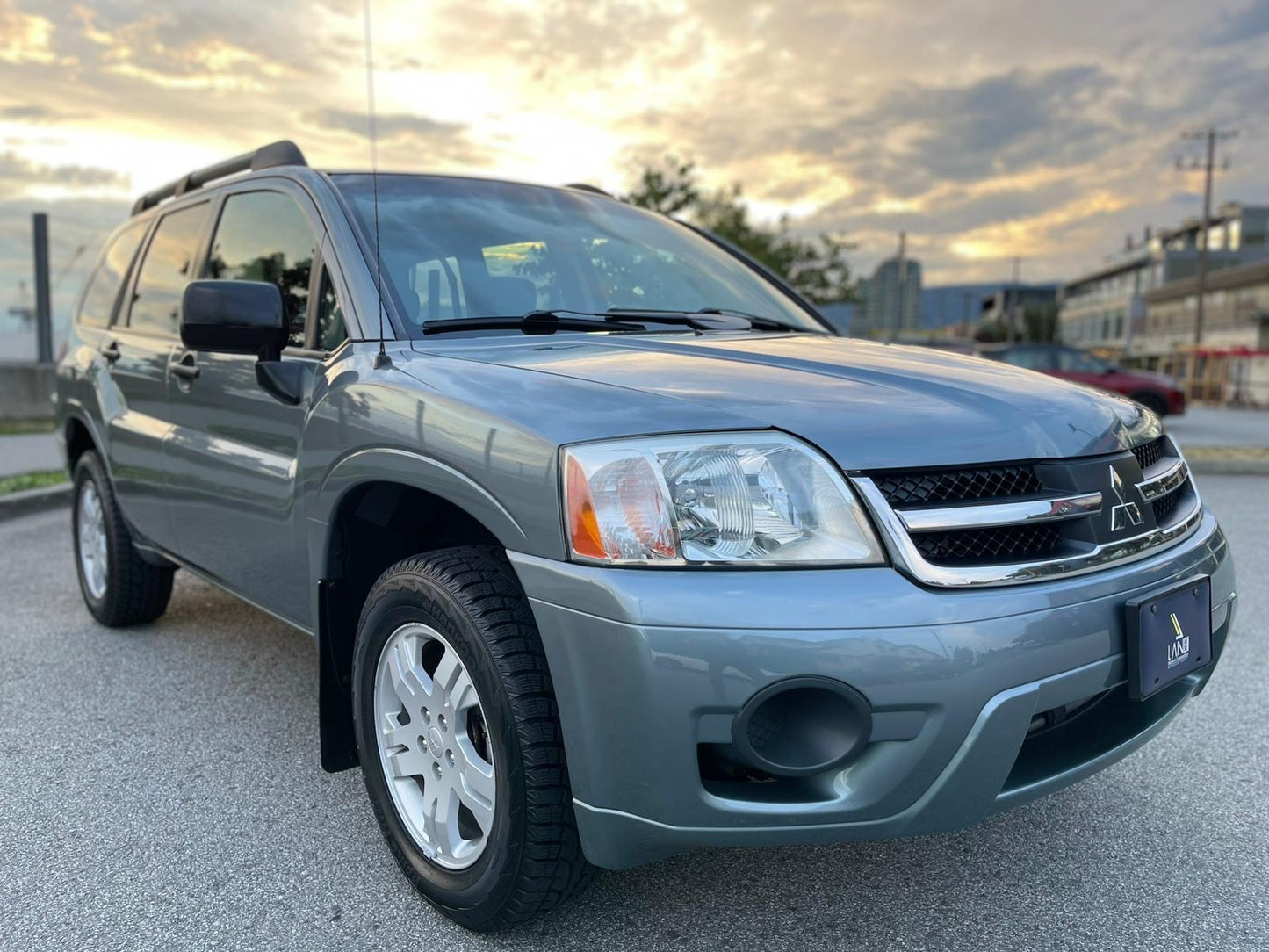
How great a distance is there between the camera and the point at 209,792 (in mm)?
2717

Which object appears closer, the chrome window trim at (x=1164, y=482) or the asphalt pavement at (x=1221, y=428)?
the chrome window trim at (x=1164, y=482)

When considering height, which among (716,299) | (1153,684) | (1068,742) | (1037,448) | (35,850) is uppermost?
(716,299)

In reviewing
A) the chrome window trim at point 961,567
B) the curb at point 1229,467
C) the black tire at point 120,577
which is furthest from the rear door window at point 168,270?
the curb at point 1229,467

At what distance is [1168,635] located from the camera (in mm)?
1931

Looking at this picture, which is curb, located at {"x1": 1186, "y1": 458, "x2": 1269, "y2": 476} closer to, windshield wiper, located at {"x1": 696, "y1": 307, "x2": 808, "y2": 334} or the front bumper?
windshield wiper, located at {"x1": 696, "y1": 307, "x2": 808, "y2": 334}

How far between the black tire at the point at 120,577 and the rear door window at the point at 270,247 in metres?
1.15

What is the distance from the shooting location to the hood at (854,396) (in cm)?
178

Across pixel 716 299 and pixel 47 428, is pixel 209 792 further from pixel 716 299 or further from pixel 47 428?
pixel 47 428

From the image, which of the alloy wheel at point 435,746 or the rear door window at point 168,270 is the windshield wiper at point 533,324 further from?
the rear door window at point 168,270

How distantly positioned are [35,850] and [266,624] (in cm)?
194

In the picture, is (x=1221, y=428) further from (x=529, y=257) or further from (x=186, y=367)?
(x=186, y=367)

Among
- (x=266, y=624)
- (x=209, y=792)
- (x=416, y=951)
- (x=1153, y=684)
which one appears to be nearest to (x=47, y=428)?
(x=266, y=624)

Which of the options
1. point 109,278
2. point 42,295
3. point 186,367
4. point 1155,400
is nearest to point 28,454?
point 42,295

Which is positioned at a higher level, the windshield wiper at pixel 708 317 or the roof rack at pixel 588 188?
the roof rack at pixel 588 188
